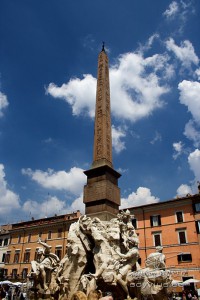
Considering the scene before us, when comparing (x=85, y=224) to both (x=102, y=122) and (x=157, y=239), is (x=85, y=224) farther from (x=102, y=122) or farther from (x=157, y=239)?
(x=157, y=239)

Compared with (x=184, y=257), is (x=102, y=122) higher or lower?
higher

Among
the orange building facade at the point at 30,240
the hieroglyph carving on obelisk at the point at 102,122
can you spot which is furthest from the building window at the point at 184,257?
the hieroglyph carving on obelisk at the point at 102,122

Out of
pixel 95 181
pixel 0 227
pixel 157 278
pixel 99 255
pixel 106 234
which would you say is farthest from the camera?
pixel 0 227

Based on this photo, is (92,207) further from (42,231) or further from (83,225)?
(42,231)

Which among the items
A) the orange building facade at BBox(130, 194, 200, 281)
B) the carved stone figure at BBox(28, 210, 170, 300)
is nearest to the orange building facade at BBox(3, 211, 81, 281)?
the orange building facade at BBox(130, 194, 200, 281)

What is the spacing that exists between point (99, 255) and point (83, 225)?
3.95 ft

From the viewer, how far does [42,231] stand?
31.8m

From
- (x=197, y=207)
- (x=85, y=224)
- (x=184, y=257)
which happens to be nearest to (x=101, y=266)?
(x=85, y=224)

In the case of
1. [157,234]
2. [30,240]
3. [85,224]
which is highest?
[30,240]

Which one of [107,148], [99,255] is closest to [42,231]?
[107,148]

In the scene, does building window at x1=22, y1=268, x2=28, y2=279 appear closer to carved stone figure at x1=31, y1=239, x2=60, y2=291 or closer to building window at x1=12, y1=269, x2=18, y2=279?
building window at x1=12, y1=269, x2=18, y2=279

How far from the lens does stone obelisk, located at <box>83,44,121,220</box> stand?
989cm

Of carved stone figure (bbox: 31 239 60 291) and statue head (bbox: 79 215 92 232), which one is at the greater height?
statue head (bbox: 79 215 92 232)

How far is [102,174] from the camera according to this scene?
1041 cm
